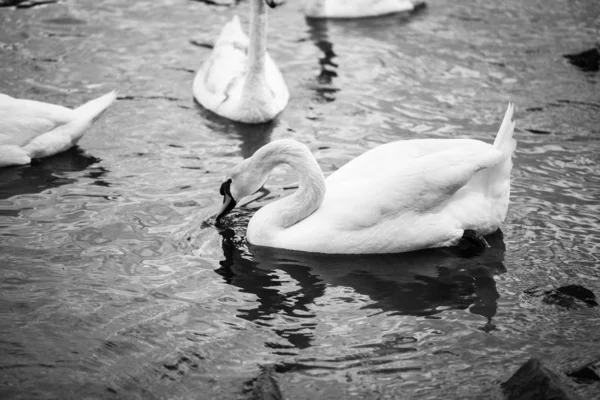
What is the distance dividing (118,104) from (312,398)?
263 inches

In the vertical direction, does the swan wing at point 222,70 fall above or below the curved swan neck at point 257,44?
below

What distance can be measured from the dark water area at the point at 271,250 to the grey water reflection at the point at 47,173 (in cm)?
3

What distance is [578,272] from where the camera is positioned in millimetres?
8109

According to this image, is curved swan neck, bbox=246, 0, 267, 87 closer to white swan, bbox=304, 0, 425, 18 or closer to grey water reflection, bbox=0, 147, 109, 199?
grey water reflection, bbox=0, 147, 109, 199

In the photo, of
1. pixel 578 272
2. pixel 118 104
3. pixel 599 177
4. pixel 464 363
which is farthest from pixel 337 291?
pixel 118 104

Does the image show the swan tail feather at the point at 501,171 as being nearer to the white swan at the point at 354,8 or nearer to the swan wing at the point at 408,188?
the swan wing at the point at 408,188

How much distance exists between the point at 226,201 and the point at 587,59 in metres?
7.18

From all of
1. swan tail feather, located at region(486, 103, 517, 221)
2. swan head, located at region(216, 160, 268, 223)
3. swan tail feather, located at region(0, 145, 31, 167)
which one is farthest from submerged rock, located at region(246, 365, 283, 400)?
swan tail feather, located at region(0, 145, 31, 167)

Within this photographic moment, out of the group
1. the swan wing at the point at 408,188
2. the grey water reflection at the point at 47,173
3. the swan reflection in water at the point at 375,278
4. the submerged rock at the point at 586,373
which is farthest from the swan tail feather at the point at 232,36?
the submerged rock at the point at 586,373

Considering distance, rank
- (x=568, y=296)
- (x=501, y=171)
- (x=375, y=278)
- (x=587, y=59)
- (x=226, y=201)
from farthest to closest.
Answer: (x=587, y=59) < (x=226, y=201) < (x=501, y=171) < (x=375, y=278) < (x=568, y=296)

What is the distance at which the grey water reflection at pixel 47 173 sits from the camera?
966 cm

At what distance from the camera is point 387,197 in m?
8.25

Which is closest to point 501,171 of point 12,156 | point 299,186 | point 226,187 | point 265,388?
point 299,186

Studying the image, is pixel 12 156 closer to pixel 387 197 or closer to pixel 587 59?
pixel 387 197
